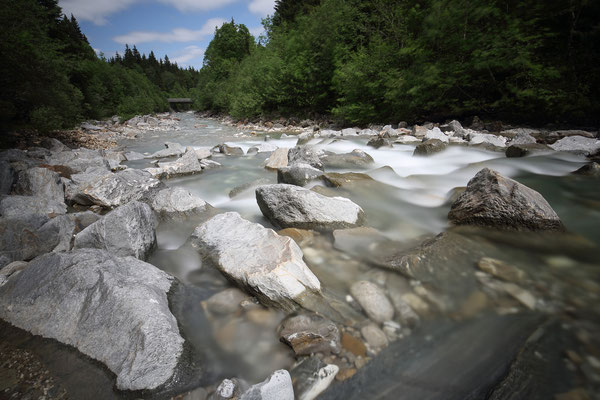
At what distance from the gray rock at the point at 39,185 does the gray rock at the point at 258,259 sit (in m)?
3.48

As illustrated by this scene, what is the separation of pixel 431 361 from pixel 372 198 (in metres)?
3.00

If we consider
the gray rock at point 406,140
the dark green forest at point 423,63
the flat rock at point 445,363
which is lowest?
the flat rock at point 445,363

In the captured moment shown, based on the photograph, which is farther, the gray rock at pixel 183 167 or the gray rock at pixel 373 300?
the gray rock at pixel 183 167

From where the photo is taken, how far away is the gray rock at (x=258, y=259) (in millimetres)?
2068

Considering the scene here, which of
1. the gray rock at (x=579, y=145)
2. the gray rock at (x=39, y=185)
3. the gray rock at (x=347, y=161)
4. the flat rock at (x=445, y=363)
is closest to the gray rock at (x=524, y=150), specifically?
the gray rock at (x=579, y=145)

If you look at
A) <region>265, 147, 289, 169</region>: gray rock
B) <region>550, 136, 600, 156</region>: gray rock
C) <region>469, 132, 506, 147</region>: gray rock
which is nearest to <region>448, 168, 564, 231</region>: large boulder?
<region>265, 147, 289, 169</region>: gray rock

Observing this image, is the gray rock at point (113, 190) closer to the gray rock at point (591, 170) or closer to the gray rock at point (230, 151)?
the gray rock at point (230, 151)

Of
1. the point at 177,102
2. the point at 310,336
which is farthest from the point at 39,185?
the point at 177,102

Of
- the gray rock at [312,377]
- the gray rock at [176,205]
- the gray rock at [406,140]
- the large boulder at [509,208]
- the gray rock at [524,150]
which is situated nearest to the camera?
the gray rock at [312,377]

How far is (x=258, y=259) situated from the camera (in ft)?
7.52

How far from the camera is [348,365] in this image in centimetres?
161

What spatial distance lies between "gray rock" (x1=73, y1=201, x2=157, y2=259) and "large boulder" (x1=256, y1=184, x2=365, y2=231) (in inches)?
59.5

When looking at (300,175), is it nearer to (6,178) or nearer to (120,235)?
(120,235)

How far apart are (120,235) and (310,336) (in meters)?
2.24
